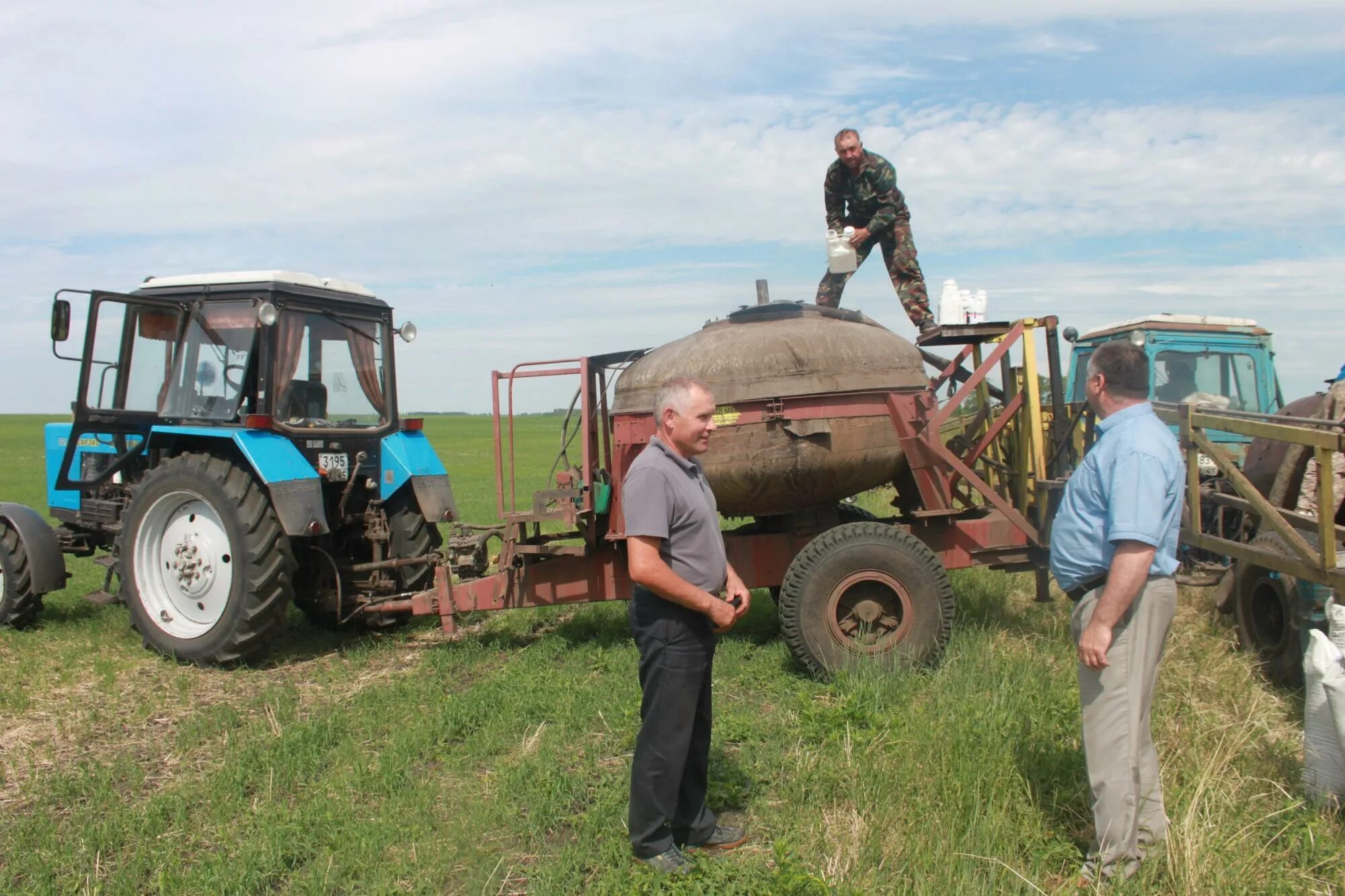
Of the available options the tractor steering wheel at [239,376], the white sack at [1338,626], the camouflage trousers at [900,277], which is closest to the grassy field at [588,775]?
the white sack at [1338,626]

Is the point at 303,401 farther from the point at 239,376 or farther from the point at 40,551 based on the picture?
the point at 40,551

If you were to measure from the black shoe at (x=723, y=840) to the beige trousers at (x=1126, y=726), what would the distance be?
1169 millimetres

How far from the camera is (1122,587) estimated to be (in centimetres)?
301

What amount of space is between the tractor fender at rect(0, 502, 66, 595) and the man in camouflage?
5.81 meters

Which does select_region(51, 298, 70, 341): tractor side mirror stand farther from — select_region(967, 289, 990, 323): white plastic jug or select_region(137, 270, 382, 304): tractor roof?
select_region(967, 289, 990, 323): white plastic jug

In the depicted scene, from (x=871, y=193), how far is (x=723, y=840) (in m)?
5.21

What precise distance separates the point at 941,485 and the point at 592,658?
91.2 inches

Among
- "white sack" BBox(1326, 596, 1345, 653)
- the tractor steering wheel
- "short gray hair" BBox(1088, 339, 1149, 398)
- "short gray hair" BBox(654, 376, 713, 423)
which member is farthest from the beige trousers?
the tractor steering wheel

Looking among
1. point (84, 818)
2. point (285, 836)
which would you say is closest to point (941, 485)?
point (285, 836)

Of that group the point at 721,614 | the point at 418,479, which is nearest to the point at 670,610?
the point at 721,614

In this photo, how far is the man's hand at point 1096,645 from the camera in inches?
120

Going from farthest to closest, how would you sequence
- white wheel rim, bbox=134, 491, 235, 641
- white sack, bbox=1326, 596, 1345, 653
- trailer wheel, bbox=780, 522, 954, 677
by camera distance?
1. white wheel rim, bbox=134, 491, 235, 641
2. trailer wheel, bbox=780, 522, 954, 677
3. white sack, bbox=1326, 596, 1345, 653

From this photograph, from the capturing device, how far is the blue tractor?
6.16m

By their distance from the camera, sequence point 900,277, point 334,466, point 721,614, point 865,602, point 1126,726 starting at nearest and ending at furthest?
1. point 1126,726
2. point 721,614
3. point 865,602
4. point 334,466
5. point 900,277
